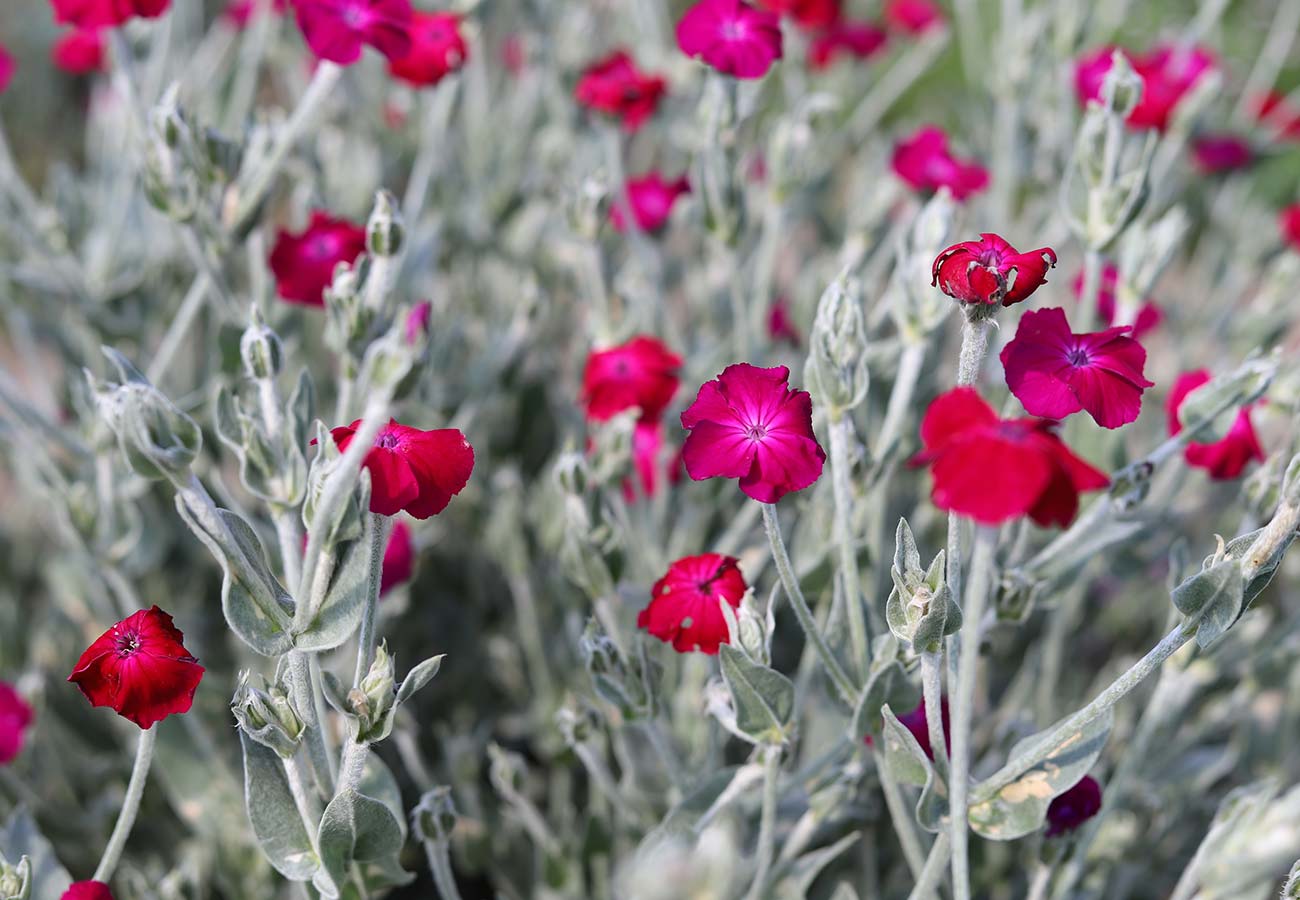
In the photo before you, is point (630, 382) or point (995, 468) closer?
point (995, 468)

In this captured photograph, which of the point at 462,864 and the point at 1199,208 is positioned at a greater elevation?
the point at 1199,208

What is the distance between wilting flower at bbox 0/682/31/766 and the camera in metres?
1.38

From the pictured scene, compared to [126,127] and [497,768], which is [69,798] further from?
[126,127]

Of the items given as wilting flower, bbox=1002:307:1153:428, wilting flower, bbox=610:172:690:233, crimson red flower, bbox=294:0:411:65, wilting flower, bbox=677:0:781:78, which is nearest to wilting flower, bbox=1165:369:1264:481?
wilting flower, bbox=1002:307:1153:428

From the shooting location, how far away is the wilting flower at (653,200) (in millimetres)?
1905

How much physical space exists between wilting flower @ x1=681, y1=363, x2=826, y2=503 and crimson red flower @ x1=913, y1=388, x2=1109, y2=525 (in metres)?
0.17

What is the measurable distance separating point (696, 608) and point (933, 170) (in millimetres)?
1050

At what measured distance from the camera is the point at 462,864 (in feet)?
5.80

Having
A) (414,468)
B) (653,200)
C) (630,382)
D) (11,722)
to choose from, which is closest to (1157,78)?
(653,200)

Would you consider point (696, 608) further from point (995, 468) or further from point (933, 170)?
point (933, 170)

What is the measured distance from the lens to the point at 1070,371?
0.98 m

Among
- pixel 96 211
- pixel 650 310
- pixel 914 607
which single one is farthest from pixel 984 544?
pixel 96 211

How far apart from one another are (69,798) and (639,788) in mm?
875

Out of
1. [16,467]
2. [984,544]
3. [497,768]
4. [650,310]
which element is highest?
[984,544]
